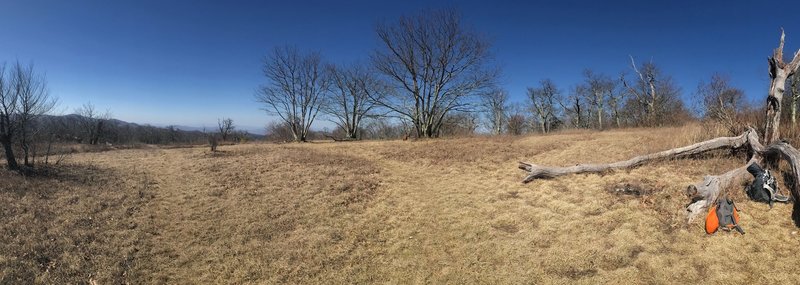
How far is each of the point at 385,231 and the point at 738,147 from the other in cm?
791

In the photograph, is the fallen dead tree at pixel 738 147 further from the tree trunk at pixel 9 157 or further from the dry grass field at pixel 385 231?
the tree trunk at pixel 9 157

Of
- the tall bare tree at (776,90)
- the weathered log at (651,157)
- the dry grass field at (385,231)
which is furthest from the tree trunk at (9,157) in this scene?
the tall bare tree at (776,90)

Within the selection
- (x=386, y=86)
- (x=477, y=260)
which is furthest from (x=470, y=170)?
Answer: (x=386, y=86)

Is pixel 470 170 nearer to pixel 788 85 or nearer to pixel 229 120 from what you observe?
pixel 788 85

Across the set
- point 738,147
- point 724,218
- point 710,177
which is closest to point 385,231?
point 724,218

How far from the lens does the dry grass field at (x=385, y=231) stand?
4738mm

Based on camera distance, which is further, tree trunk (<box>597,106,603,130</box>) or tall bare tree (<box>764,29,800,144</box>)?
tree trunk (<box>597,106,603,130</box>)

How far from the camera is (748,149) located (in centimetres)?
776

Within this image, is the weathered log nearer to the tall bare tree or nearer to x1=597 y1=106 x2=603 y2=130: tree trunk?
the tall bare tree

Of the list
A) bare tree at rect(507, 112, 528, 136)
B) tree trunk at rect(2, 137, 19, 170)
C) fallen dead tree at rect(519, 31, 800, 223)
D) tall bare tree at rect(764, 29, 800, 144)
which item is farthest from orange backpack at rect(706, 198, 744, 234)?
bare tree at rect(507, 112, 528, 136)

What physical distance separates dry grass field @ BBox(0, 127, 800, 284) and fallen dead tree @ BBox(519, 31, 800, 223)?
0.85 ft

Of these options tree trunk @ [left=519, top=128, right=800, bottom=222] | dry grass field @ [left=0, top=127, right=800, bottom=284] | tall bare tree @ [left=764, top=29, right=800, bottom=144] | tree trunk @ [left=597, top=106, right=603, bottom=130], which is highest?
tree trunk @ [left=597, top=106, right=603, bottom=130]

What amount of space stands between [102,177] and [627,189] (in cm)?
1273

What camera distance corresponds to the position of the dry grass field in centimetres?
474
